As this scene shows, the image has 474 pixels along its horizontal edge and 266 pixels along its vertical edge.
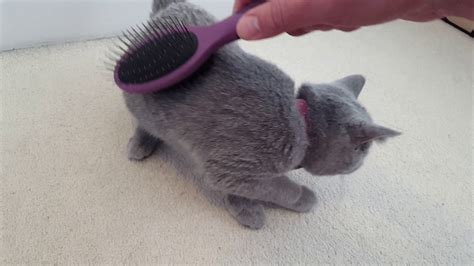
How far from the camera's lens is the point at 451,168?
0.80 meters

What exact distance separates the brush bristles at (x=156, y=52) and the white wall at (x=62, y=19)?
360mm

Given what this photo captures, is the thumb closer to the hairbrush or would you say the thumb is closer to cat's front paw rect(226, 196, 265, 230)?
the hairbrush

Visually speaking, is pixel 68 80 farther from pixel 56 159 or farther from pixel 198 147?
pixel 198 147

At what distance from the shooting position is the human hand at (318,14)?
395mm

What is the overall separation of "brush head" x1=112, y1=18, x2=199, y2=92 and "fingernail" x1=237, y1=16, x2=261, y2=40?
0.09m

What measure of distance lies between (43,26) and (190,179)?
17.9 inches

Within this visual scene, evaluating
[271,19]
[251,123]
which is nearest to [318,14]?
[271,19]

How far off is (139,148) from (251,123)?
0.81ft

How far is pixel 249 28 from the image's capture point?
429 mm

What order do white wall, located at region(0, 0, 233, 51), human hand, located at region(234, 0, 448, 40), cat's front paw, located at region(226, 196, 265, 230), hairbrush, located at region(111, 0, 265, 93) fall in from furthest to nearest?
white wall, located at region(0, 0, 233, 51), cat's front paw, located at region(226, 196, 265, 230), hairbrush, located at region(111, 0, 265, 93), human hand, located at region(234, 0, 448, 40)

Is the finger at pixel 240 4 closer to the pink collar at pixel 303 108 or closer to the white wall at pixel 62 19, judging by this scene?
the pink collar at pixel 303 108

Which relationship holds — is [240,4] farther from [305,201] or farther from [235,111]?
[305,201]

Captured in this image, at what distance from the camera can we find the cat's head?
556 mm

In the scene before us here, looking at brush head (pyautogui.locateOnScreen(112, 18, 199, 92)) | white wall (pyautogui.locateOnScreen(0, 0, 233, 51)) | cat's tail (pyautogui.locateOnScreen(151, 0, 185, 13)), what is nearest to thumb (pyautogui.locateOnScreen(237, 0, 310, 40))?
brush head (pyautogui.locateOnScreen(112, 18, 199, 92))
